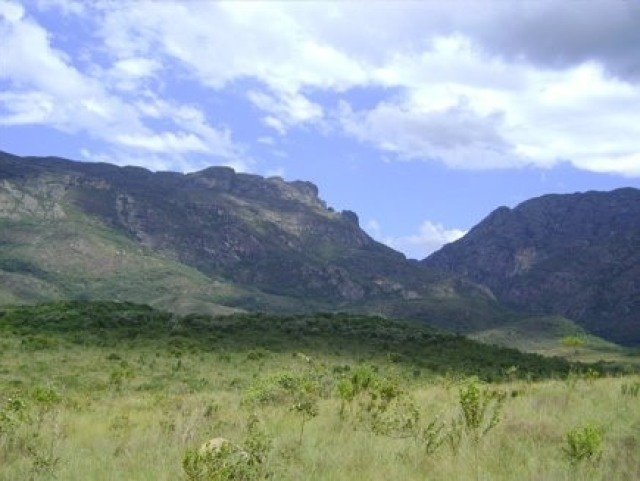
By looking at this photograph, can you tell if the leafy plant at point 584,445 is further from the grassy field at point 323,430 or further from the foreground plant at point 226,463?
the foreground plant at point 226,463

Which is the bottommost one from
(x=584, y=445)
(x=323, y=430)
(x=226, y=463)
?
(x=323, y=430)

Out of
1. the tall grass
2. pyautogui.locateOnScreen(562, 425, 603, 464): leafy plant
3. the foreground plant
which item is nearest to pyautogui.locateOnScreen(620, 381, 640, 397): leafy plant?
the tall grass

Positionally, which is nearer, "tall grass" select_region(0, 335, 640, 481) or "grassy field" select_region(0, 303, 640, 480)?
"grassy field" select_region(0, 303, 640, 480)

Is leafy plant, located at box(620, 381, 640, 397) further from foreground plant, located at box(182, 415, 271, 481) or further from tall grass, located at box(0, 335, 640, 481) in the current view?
foreground plant, located at box(182, 415, 271, 481)

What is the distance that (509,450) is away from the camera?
9961 mm

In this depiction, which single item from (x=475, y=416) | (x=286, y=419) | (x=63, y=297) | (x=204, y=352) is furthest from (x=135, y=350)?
(x=63, y=297)

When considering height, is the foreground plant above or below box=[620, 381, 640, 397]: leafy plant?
below

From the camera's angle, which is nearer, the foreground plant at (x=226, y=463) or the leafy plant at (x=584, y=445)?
the foreground plant at (x=226, y=463)

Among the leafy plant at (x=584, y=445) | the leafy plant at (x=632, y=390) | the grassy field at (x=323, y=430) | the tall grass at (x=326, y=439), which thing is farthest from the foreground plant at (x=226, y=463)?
the leafy plant at (x=632, y=390)

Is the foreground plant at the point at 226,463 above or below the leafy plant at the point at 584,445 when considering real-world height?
below

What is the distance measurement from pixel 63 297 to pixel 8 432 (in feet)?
656

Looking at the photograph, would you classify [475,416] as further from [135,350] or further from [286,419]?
[135,350]

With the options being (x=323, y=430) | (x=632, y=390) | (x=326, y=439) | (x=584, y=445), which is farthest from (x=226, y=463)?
(x=632, y=390)

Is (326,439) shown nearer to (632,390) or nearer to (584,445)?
(584,445)
